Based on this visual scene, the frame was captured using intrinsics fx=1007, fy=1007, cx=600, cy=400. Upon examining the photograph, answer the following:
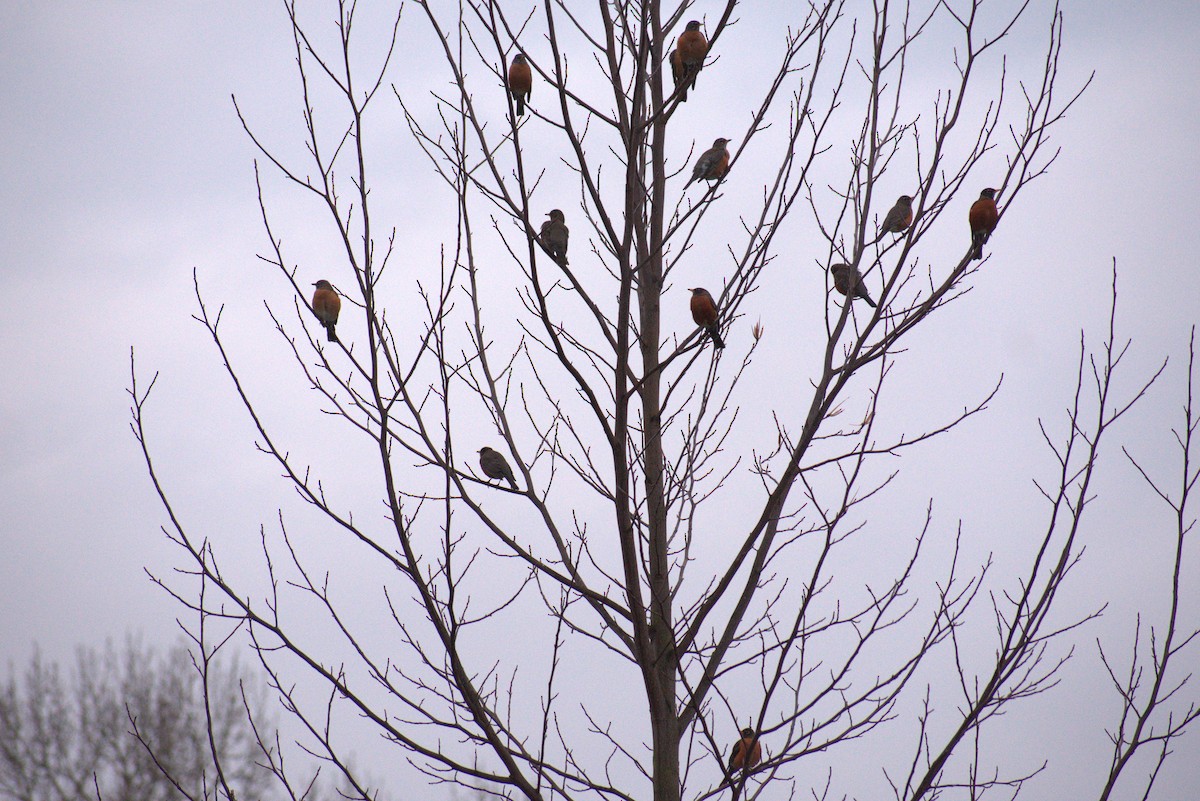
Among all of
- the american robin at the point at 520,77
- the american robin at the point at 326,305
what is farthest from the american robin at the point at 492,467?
the american robin at the point at 520,77

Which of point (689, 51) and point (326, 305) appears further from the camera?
point (326, 305)

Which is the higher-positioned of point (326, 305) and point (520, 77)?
point (520, 77)

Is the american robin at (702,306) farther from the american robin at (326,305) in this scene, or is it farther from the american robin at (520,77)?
the american robin at (326,305)

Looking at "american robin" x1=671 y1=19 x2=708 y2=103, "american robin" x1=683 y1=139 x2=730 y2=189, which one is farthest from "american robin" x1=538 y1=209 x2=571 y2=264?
"american robin" x1=671 y1=19 x2=708 y2=103

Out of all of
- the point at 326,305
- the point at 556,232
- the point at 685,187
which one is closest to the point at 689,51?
the point at 685,187

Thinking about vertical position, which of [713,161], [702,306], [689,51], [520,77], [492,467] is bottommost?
[492,467]

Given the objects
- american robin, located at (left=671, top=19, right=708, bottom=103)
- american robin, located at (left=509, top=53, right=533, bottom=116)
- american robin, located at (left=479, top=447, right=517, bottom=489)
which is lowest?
american robin, located at (left=479, top=447, right=517, bottom=489)

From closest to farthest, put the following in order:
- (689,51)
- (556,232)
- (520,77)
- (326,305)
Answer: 1. (689,51)
2. (520,77)
3. (326,305)
4. (556,232)

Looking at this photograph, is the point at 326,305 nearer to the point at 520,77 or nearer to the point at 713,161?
the point at 520,77

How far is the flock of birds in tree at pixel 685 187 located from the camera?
2.87 meters

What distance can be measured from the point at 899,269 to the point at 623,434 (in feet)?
2.84

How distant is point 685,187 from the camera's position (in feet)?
11.2

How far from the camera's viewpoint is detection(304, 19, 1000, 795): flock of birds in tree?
9.43 feet

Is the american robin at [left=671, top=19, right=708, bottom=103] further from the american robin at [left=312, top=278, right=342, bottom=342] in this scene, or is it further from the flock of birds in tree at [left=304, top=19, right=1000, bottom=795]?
the american robin at [left=312, top=278, right=342, bottom=342]
